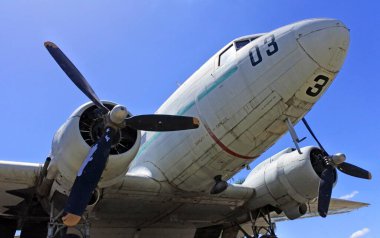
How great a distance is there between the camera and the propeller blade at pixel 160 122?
8406 mm

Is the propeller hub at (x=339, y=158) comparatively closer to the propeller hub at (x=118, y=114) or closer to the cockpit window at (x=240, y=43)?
the cockpit window at (x=240, y=43)

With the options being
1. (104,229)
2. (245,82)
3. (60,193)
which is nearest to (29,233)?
(104,229)

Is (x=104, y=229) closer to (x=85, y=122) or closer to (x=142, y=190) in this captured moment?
(x=142, y=190)

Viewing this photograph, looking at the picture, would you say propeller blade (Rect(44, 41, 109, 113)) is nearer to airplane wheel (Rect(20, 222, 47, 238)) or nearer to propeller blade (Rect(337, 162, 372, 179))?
airplane wheel (Rect(20, 222, 47, 238))

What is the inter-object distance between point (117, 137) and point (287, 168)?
6278mm

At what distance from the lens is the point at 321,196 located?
449 inches

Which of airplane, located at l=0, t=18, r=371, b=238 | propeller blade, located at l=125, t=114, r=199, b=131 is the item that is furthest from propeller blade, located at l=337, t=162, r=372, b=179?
propeller blade, located at l=125, t=114, r=199, b=131

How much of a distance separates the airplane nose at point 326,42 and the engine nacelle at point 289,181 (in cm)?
440

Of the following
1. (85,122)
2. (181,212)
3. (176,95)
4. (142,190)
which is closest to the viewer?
(85,122)

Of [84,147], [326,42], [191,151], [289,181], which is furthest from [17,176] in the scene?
[289,181]

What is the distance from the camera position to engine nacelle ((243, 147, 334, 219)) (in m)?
12.2

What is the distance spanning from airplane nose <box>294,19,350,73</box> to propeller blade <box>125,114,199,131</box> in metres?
2.79

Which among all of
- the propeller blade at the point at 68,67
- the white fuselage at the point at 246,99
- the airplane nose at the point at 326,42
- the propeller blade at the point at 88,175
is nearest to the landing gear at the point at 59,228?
the propeller blade at the point at 88,175

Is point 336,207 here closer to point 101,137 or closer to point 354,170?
point 354,170
